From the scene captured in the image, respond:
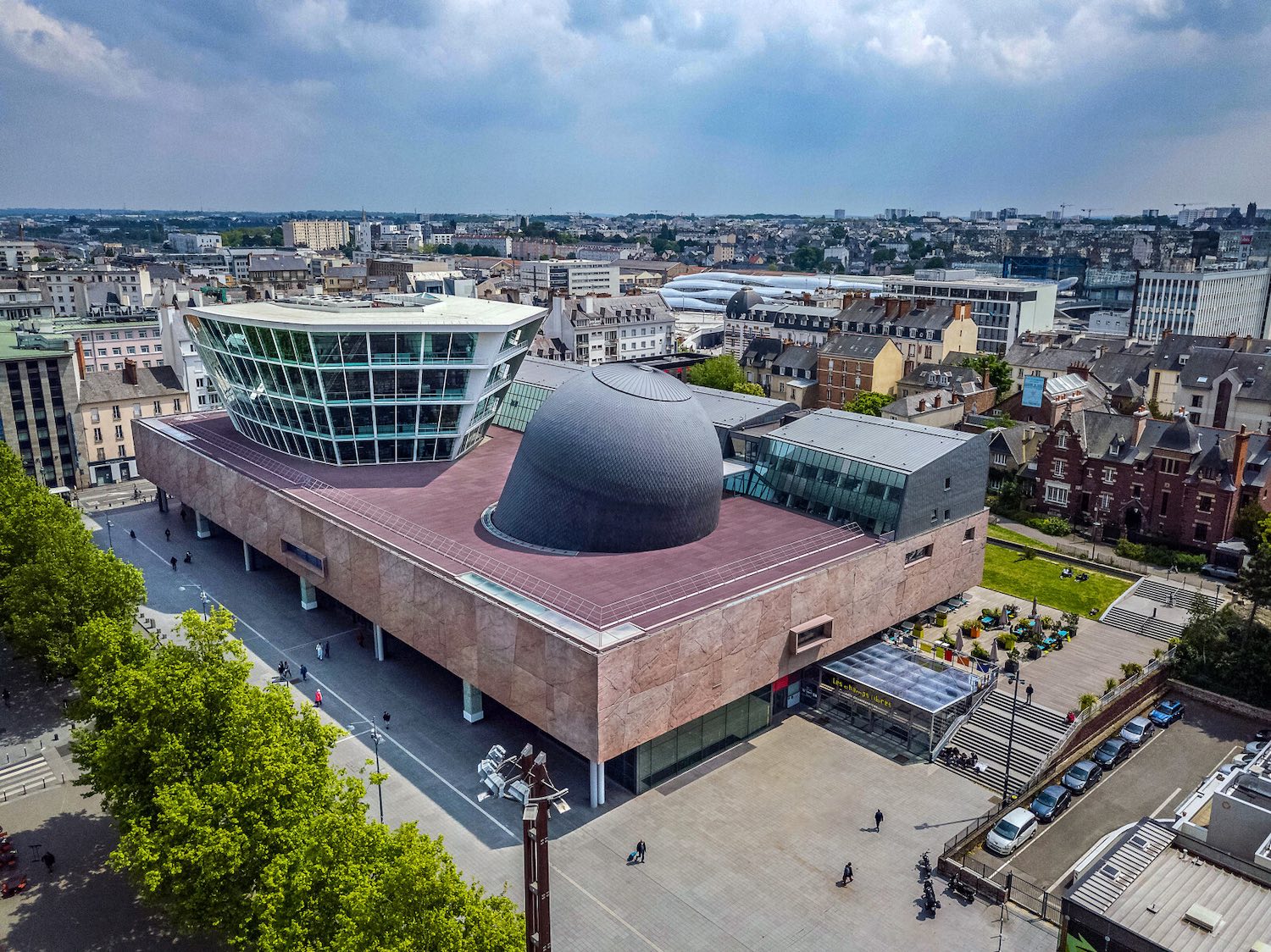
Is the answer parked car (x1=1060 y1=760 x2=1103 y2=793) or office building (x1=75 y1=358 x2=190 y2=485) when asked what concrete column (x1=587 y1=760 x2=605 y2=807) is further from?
office building (x1=75 y1=358 x2=190 y2=485)

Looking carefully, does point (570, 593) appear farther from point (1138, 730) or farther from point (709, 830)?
point (1138, 730)

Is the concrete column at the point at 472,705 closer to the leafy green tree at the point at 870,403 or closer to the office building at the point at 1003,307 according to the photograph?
the leafy green tree at the point at 870,403

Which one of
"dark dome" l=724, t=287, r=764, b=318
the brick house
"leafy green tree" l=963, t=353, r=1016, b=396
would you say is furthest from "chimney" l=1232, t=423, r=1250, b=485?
"dark dome" l=724, t=287, r=764, b=318

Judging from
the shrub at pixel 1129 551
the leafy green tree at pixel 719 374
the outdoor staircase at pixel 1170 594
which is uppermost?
the leafy green tree at pixel 719 374

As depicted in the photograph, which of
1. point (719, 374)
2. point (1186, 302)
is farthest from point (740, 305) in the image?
point (1186, 302)

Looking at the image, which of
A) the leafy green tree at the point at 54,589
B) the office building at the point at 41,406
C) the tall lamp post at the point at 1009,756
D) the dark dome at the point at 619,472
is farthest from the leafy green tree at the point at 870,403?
the office building at the point at 41,406

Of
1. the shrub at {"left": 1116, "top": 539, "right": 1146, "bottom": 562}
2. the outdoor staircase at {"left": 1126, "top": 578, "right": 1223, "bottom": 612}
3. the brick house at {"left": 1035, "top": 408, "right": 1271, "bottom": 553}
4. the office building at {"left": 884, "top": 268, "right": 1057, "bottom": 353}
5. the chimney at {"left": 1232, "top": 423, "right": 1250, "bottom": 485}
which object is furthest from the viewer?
the office building at {"left": 884, "top": 268, "right": 1057, "bottom": 353}
